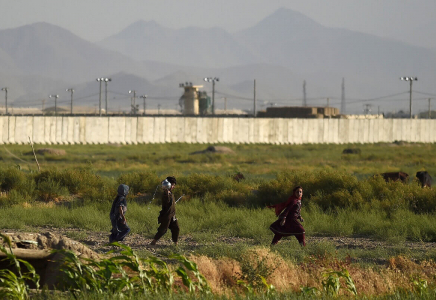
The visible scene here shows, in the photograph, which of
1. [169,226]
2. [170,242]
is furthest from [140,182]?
[169,226]

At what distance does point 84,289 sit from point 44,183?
13441 mm

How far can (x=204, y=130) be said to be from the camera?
184 feet

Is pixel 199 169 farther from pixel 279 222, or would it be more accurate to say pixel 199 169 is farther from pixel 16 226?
pixel 279 222

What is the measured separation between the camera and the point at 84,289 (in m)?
7.56

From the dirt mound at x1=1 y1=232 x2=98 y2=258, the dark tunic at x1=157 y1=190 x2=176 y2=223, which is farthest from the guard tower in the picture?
the dirt mound at x1=1 y1=232 x2=98 y2=258

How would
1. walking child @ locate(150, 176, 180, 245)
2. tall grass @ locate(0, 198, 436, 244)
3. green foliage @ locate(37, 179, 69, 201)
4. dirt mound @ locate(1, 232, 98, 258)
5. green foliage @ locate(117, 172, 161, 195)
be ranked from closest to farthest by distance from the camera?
dirt mound @ locate(1, 232, 98, 258)
walking child @ locate(150, 176, 180, 245)
tall grass @ locate(0, 198, 436, 244)
green foliage @ locate(37, 179, 69, 201)
green foliage @ locate(117, 172, 161, 195)

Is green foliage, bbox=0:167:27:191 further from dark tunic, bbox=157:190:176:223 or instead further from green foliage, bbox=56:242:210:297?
green foliage, bbox=56:242:210:297

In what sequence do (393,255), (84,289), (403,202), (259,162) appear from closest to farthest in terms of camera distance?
1. (84,289)
2. (393,255)
3. (403,202)
4. (259,162)

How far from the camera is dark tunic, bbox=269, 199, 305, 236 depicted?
12367 mm

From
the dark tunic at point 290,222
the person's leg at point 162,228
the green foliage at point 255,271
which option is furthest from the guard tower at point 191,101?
the green foliage at point 255,271

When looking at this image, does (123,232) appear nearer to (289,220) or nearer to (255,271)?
(289,220)

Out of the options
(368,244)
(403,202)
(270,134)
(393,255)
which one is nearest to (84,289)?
(393,255)

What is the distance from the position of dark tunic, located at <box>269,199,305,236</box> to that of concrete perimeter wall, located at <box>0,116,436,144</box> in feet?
125

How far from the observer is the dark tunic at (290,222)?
12.4 meters
